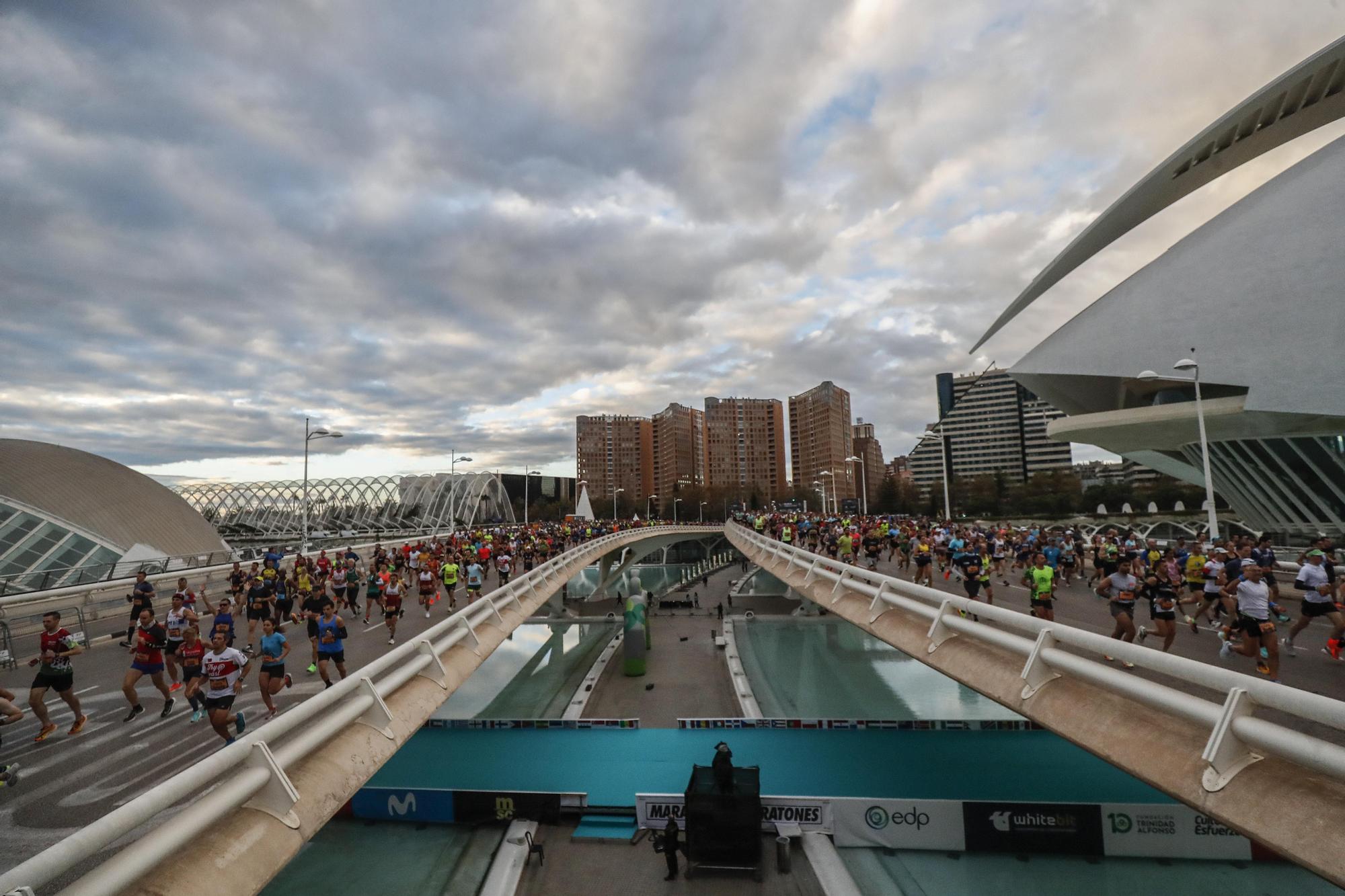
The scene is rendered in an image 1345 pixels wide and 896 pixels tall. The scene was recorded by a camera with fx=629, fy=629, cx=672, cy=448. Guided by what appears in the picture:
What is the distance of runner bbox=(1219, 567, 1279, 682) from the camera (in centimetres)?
777

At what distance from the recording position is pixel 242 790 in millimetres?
3994

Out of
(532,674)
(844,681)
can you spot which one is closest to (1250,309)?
(844,681)

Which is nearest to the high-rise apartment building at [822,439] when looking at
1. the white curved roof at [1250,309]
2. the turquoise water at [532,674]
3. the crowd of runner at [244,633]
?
the white curved roof at [1250,309]

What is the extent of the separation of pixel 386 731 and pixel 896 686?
14812 mm

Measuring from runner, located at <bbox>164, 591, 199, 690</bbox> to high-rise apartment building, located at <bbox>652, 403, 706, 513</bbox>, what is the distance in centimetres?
13787

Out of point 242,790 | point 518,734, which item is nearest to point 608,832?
point 518,734

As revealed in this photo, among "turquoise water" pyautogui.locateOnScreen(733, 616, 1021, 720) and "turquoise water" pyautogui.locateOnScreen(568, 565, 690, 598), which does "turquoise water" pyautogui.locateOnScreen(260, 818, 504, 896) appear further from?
"turquoise water" pyautogui.locateOnScreen(568, 565, 690, 598)

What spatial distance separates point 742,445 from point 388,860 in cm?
15026

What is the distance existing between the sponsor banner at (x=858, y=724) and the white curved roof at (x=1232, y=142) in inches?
1513

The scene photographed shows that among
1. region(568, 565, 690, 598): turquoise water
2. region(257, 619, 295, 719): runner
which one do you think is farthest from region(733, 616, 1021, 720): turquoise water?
region(568, 565, 690, 598): turquoise water

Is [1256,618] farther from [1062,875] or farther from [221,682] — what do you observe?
[221,682]

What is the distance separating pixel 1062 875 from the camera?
896cm

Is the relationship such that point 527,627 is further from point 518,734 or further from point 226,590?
point 518,734

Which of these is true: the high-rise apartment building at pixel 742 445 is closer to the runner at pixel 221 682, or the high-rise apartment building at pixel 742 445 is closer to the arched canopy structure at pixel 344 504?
the arched canopy structure at pixel 344 504
